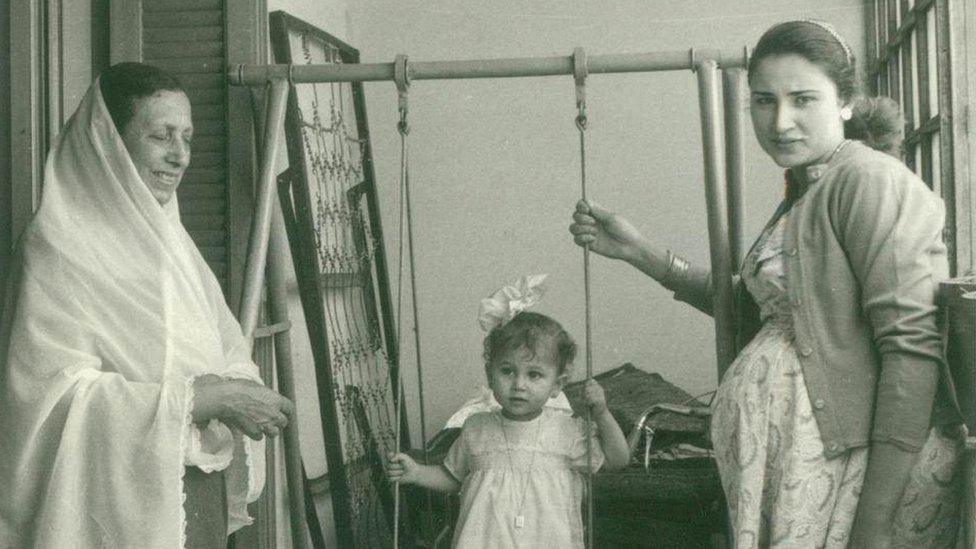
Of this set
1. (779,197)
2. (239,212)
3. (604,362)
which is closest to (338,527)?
(239,212)

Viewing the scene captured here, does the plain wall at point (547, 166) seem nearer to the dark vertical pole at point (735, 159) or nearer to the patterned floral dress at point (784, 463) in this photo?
the dark vertical pole at point (735, 159)

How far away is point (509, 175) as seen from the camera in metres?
4.14

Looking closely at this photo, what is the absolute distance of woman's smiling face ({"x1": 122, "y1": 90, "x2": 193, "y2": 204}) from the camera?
74.0 inches

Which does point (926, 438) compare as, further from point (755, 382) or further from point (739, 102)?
point (739, 102)

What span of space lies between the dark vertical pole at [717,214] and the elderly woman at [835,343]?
380 millimetres

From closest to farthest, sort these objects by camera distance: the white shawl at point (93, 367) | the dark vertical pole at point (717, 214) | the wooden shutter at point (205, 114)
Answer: the white shawl at point (93, 367) → the dark vertical pole at point (717, 214) → the wooden shutter at point (205, 114)

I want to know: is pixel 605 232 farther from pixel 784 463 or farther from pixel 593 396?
pixel 784 463

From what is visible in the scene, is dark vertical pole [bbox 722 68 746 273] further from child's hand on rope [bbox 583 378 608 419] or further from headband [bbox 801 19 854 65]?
headband [bbox 801 19 854 65]

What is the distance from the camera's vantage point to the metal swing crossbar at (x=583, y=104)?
7.83 feet

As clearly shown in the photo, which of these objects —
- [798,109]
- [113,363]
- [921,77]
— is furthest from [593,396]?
[921,77]

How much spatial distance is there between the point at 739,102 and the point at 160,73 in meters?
1.35

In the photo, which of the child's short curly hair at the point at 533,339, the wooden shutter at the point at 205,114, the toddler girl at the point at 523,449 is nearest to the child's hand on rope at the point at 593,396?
the toddler girl at the point at 523,449

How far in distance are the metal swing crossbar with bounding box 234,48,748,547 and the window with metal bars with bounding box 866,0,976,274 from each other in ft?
1.51

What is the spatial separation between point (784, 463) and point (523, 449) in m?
0.94
